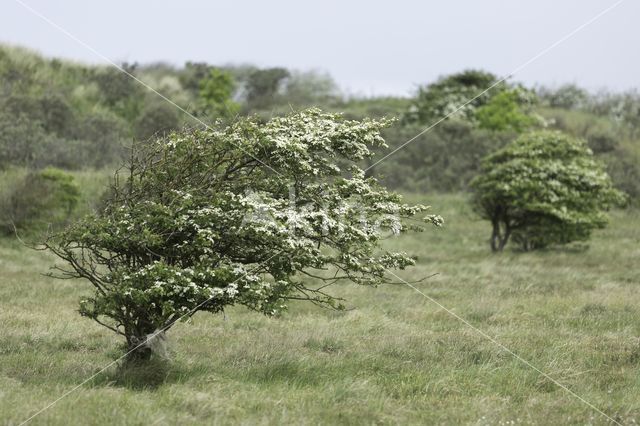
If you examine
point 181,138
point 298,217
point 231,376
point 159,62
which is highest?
point 159,62

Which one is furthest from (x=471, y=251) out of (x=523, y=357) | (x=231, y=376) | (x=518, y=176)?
(x=231, y=376)

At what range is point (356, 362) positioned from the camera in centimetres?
1146

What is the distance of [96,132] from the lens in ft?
148

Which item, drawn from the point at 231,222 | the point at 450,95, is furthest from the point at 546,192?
the point at 450,95

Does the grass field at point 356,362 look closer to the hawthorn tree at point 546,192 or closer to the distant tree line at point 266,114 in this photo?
the hawthorn tree at point 546,192

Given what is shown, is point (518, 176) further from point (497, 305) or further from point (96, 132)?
point (96, 132)

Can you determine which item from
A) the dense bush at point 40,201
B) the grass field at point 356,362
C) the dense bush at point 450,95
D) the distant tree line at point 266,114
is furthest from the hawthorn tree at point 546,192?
the dense bush at point 450,95

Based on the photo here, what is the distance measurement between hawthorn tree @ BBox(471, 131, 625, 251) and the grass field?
9.50m

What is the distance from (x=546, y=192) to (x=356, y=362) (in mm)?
21056

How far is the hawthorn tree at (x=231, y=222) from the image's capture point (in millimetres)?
9609

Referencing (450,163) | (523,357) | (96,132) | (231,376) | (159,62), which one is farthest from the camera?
(159,62)

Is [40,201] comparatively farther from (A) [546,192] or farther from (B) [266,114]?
(B) [266,114]

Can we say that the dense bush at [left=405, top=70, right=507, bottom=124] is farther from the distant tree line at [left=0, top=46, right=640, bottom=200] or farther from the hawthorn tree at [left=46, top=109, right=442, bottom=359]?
the hawthorn tree at [left=46, top=109, right=442, bottom=359]

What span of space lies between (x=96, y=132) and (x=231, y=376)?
38.0 metres
